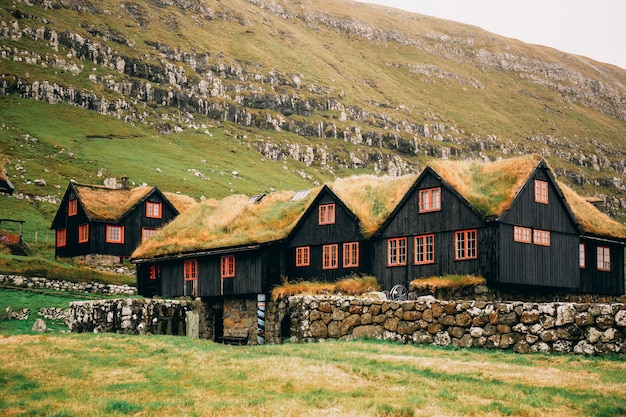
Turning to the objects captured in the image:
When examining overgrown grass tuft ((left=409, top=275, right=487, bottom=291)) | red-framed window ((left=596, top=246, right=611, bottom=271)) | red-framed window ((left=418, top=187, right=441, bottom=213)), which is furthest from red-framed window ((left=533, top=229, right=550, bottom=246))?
red-framed window ((left=596, top=246, right=611, bottom=271))

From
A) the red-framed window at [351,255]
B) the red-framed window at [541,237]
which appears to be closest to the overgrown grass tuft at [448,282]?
the red-framed window at [351,255]

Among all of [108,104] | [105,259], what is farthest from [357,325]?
[108,104]

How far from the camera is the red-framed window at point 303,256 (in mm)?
53688

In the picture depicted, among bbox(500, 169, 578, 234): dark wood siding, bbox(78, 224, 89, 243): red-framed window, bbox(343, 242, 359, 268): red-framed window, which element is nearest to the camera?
bbox(500, 169, 578, 234): dark wood siding

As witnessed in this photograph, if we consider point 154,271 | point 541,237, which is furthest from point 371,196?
point 154,271

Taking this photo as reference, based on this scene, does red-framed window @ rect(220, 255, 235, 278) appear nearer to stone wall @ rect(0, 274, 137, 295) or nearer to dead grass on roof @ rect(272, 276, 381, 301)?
dead grass on roof @ rect(272, 276, 381, 301)

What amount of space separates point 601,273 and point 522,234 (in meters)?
11.5

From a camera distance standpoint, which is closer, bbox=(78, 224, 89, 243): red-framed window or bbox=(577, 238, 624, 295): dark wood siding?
bbox=(577, 238, 624, 295): dark wood siding

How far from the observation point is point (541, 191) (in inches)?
1946

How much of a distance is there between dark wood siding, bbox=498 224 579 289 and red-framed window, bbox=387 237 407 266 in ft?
22.1

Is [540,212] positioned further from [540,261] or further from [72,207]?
[72,207]

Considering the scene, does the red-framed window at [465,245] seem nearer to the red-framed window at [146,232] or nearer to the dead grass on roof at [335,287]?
the dead grass on roof at [335,287]

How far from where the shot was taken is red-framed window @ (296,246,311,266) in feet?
176

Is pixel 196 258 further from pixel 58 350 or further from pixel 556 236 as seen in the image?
pixel 58 350
